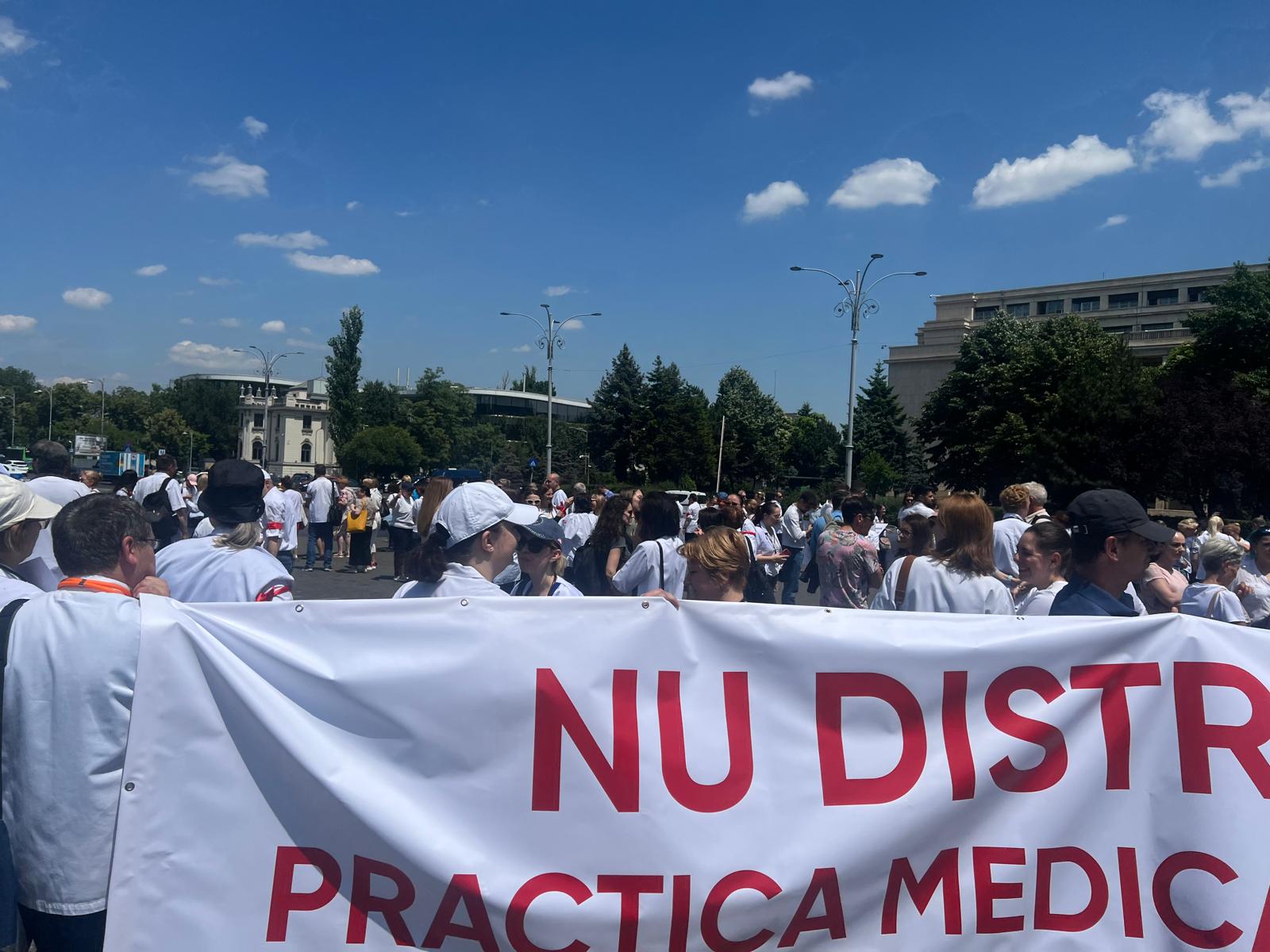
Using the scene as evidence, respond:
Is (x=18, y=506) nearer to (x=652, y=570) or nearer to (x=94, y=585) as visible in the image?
(x=94, y=585)

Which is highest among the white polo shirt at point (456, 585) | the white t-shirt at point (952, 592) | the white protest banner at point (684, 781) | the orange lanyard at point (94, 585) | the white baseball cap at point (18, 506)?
the white baseball cap at point (18, 506)

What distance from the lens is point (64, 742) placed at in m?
2.42

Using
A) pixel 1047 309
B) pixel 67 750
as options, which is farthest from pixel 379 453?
pixel 67 750

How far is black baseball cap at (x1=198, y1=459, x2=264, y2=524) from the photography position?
384cm

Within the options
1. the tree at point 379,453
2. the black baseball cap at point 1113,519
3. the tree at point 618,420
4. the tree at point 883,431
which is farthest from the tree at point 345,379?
the black baseball cap at point 1113,519

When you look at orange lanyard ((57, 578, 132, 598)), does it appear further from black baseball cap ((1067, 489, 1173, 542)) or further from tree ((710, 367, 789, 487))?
tree ((710, 367, 789, 487))

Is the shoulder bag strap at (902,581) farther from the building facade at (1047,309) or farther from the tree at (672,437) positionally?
the building facade at (1047,309)

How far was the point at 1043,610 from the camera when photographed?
12.6 ft

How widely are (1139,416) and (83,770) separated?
44.9 m

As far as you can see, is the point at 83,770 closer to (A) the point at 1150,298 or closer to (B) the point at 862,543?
(B) the point at 862,543

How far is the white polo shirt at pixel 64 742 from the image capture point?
2.40 m

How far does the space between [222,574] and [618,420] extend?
63813mm

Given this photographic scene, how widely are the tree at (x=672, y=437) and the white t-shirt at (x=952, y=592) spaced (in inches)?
2376

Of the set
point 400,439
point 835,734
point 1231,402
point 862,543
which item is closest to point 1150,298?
point 1231,402
